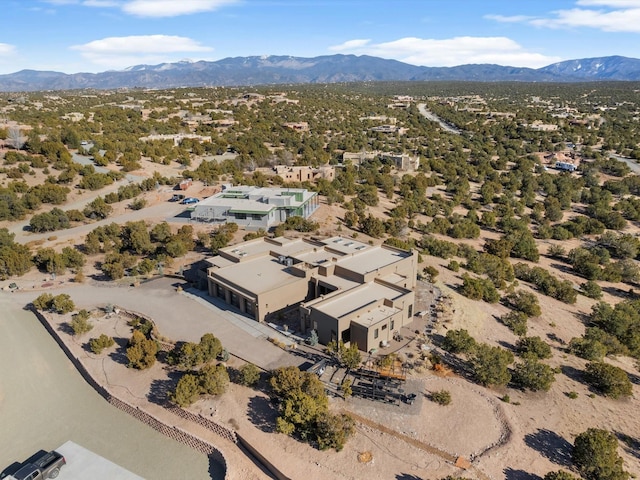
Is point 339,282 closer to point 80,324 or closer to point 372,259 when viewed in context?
point 372,259

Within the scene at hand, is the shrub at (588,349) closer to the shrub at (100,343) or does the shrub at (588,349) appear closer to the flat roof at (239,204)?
the shrub at (100,343)

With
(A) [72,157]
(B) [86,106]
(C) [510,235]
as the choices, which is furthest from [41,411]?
(B) [86,106]

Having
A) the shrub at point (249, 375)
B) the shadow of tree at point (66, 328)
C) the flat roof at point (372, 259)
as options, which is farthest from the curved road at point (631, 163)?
the shadow of tree at point (66, 328)

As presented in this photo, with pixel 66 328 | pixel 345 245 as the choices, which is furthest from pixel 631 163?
pixel 66 328

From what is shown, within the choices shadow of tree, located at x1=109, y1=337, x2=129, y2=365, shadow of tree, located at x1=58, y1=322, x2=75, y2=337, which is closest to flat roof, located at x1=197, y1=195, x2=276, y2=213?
shadow of tree, located at x1=58, y1=322, x2=75, y2=337

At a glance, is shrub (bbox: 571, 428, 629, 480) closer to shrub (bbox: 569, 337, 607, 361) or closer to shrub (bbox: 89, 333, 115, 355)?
shrub (bbox: 569, 337, 607, 361)
